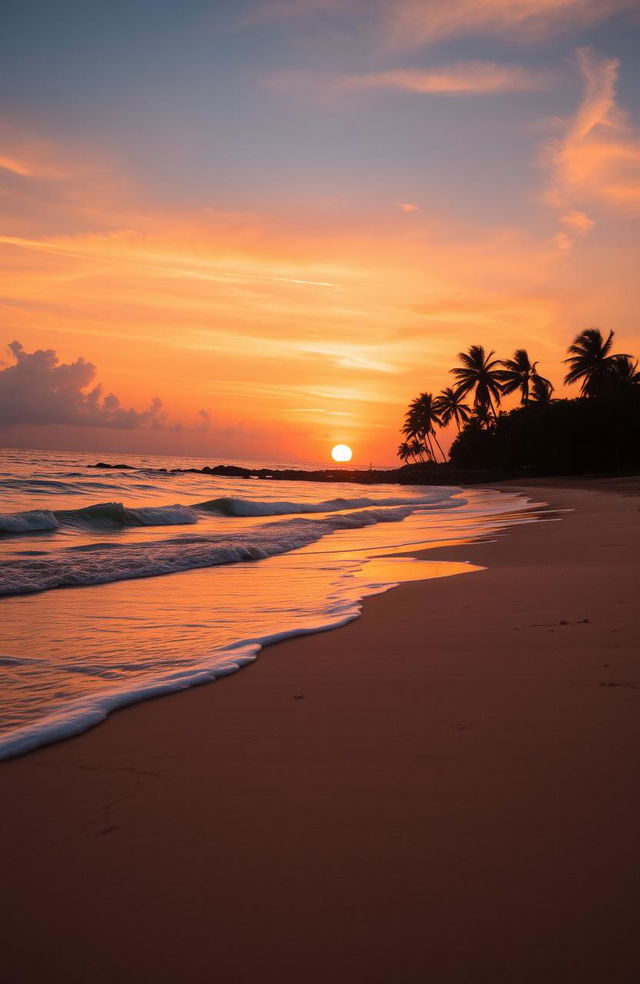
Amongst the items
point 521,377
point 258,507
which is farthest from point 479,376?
point 258,507

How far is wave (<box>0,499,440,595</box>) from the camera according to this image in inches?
255

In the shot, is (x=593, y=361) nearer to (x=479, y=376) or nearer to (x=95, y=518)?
(x=479, y=376)

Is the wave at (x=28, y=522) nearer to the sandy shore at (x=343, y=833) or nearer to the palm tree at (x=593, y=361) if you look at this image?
the sandy shore at (x=343, y=833)

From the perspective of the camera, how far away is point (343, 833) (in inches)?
71.5

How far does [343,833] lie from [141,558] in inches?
258

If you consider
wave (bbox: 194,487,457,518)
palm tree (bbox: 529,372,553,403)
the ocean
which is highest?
palm tree (bbox: 529,372,553,403)

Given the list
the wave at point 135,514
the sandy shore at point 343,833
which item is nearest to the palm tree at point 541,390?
the wave at point 135,514

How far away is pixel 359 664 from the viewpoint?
3.49 metres

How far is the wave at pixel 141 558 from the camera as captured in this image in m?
6.46

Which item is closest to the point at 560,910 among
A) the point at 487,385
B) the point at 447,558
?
the point at 447,558

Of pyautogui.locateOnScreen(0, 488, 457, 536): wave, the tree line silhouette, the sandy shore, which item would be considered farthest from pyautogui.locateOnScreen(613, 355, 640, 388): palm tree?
the sandy shore

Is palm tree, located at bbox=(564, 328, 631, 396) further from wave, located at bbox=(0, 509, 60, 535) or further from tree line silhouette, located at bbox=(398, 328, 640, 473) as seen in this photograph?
wave, located at bbox=(0, 509, 60, 535)

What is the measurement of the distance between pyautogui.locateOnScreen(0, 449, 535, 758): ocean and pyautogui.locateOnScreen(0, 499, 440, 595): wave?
2cm

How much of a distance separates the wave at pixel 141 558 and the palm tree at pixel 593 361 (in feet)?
131
